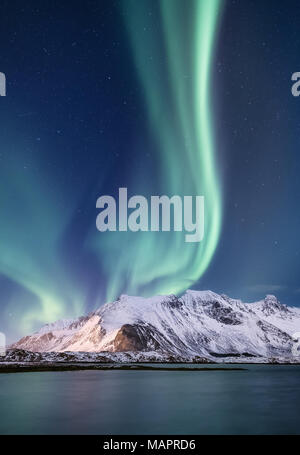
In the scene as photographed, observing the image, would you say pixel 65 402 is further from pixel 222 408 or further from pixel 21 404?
pixel 222 408

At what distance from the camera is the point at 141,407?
67250 mm
